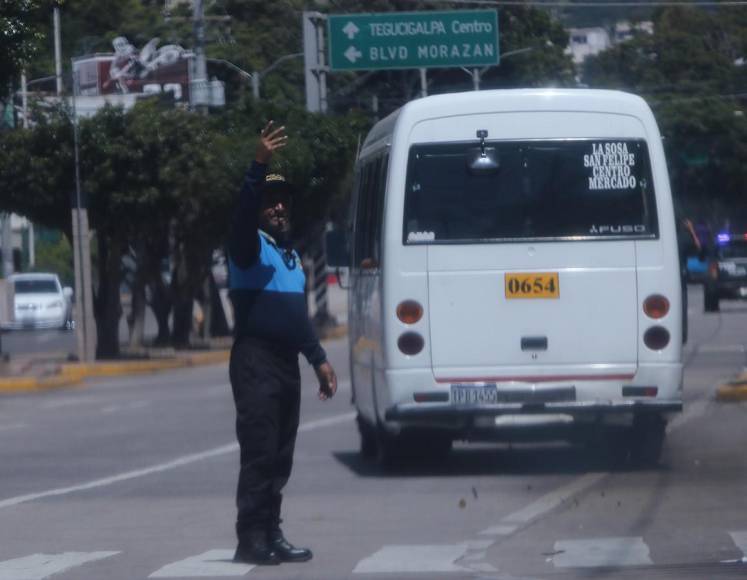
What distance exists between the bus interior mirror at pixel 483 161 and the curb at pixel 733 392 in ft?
21.5

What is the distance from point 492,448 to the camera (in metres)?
15.3

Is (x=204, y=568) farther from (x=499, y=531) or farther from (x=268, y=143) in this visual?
(x=268, y=143)

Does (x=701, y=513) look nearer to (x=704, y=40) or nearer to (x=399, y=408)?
(x=399, y=408)

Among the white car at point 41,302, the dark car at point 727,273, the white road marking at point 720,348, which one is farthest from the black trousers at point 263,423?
the white car at point 41,302

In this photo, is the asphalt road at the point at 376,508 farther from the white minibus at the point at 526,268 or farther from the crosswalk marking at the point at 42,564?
the white minibus at the point at 526,268

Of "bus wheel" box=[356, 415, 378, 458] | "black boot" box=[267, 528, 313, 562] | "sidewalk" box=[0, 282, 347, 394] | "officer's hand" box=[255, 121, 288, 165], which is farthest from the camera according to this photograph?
"sidewalk" box=[0, 282, 347, 394]

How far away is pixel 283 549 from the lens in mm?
8805

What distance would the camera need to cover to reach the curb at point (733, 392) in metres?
18.4

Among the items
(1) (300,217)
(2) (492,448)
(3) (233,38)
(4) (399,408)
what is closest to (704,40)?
(1) (300,217)

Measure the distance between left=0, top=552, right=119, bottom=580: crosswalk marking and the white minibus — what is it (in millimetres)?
3808

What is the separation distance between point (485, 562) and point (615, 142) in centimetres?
505

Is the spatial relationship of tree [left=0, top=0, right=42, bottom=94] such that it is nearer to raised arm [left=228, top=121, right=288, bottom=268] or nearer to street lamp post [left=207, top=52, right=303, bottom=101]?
street lamp post [left=207, top=52, right=303, bottom=101]

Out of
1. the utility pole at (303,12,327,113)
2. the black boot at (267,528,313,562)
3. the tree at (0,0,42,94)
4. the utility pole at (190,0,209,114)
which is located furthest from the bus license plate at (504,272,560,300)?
the utility pole at (190,0,209,114)

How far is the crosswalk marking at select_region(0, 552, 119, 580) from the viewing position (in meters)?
8.68
